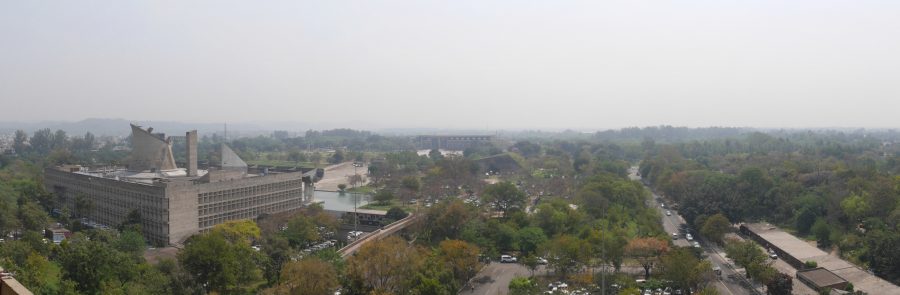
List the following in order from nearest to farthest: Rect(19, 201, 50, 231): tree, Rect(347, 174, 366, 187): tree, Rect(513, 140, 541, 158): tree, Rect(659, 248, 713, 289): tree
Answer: Rect(659, 248, 713, 289): tree < Rect(19, 201, 50, 231): tree < Rect(347, 174, 366, 187): tree < Rect(513, 140, 541, 158): tree

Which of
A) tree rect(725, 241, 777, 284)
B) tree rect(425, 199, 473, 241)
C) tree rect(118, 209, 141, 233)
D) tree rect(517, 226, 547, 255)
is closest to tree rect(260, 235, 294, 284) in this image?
tree rect(425, 199, 473, 241)

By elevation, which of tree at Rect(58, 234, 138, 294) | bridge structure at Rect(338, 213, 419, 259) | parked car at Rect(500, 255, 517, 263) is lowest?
parked car at Rect(500, 255, 517, 263)

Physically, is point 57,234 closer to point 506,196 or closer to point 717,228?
point 506,196

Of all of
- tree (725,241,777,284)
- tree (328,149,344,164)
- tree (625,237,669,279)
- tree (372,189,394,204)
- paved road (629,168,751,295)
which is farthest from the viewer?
tree (328,149,344,164)

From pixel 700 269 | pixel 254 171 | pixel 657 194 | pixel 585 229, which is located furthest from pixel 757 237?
pixel 254 171

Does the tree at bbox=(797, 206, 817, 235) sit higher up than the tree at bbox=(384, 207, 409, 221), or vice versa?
the tree at bbox=(797, 206, 817, 235)

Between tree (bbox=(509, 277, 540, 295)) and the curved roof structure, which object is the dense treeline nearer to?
tree (bbox=(509, 277, 540, 295))

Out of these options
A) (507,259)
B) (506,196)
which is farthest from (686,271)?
(506,196)

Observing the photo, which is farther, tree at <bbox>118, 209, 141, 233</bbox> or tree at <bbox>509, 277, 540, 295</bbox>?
tree at <bbox>118, 209, 141, 233</bbox>
